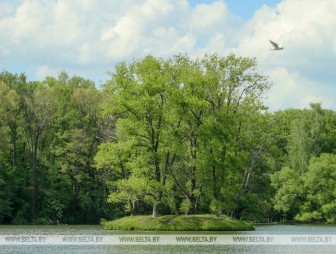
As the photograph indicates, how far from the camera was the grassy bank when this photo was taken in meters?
59.5

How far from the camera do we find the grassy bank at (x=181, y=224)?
5950 cm

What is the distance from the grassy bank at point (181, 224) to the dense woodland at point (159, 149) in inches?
82.6

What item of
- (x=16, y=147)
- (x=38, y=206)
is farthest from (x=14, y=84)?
(x=38, y=206)

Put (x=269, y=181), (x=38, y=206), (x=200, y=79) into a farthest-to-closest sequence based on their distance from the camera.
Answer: (x=269, y=181)
(x=38, y=206)
(x=200, y=79)

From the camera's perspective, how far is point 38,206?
81.2 metres

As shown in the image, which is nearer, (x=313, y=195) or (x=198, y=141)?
(x=198, y=141)

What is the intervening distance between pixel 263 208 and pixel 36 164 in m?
27.1

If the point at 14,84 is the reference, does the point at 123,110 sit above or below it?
below

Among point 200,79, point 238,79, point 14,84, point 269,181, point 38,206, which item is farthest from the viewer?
point 269,181

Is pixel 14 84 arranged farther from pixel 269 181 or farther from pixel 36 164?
pixel 269 181

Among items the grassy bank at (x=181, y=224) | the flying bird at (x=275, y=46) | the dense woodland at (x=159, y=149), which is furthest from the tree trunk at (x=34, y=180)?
the flying bird at (x=275, y=46)

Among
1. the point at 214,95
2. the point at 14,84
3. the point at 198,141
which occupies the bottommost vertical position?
the point at 198,141

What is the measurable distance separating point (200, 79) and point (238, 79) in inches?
235

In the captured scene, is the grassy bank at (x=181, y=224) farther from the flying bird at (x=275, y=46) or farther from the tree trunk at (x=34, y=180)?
the flying bird at (x=275, y=46)
